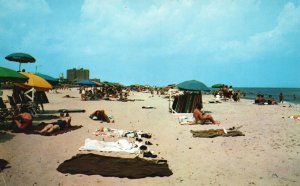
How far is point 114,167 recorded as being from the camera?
5902 millimetres

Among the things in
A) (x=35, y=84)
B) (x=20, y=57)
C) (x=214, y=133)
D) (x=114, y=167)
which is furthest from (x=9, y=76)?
(x=214, y=133)

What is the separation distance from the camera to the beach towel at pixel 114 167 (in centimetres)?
552

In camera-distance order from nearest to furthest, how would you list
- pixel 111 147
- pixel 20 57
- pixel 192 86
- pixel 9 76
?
1. pixel 111 147
2. pixel 9 76
3. pixel 20 57
4. pixel 192 86

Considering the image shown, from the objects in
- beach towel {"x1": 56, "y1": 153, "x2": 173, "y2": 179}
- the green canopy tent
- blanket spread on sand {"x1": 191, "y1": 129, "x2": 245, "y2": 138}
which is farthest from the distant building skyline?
beach towel {"x1": 56, "y1": 153, "x2": 173, "y2": 179}

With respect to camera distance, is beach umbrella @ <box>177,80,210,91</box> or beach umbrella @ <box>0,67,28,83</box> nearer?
beach umbrella @ <box>0,67,28,83</box>

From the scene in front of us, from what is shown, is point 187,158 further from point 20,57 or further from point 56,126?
point 20,57

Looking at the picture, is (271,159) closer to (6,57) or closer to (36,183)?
(36,183)

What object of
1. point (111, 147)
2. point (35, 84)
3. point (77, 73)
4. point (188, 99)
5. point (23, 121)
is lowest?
point (111, 147)

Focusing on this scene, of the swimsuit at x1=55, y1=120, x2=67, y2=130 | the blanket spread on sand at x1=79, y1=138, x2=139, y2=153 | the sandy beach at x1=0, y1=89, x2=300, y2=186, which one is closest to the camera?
the sandy beach at x1=0, y1=89, x2=300, y2=186

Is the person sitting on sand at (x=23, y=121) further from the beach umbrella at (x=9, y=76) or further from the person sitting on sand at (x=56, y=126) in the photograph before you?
the beach umbrella at (x=9, y=76)

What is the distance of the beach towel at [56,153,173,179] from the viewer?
217 inches

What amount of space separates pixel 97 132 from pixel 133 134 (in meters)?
1.38

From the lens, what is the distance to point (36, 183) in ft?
16.3

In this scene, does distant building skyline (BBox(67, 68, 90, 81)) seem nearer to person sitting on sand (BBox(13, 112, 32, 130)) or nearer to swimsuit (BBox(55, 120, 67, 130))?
swimsuit (BBox(55, 120, 67, 130))
